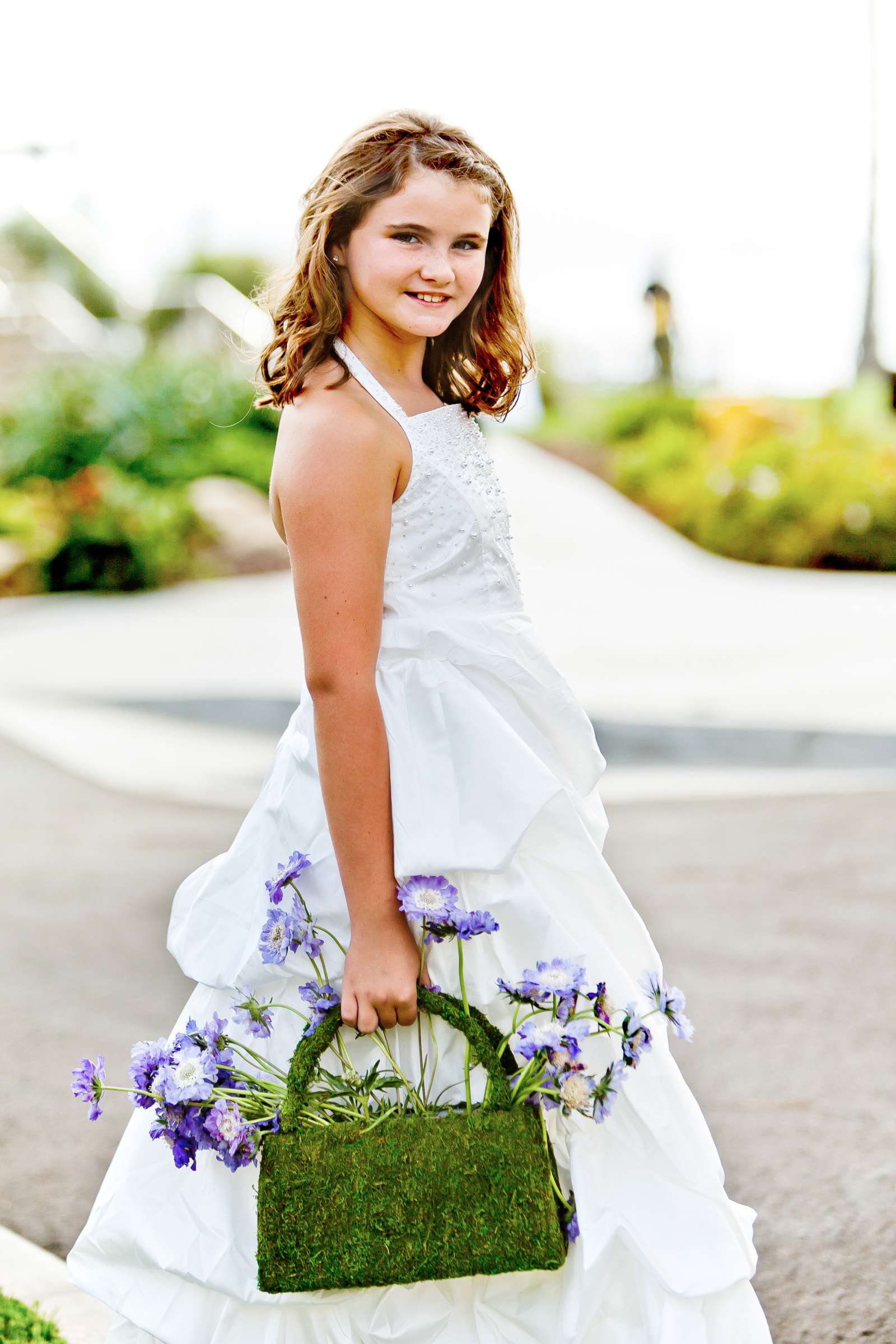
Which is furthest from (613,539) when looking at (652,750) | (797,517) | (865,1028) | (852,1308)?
(852,1308)

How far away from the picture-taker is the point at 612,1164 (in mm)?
1784

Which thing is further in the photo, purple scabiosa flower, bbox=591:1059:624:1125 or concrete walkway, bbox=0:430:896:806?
concrete walkway, bbox=0:430:896:806

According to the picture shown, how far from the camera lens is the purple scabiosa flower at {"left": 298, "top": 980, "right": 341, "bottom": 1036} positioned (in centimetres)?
176

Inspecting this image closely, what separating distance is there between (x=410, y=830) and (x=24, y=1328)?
1.22 m

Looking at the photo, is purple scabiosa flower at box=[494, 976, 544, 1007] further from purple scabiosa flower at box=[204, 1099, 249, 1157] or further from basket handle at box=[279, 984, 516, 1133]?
purple scabiosa flower at box=[204, 1099, 249, 1157]

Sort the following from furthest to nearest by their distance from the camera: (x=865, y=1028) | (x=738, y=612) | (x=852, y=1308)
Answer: (x=738, y=612)
(x=865, y=1028)
(x=852, y=1308)

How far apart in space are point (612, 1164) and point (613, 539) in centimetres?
1405

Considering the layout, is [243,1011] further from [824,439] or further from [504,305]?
[824,439]

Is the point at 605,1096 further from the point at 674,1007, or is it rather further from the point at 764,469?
the point at 764,469

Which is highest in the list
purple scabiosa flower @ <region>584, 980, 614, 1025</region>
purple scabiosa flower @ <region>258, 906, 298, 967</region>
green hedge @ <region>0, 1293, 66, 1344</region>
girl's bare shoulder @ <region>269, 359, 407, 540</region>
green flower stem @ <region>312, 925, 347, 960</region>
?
girl's bare shoulder @ <region>269, 359, 407, 540</region>

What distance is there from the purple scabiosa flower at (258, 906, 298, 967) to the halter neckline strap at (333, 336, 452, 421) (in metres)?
0.66

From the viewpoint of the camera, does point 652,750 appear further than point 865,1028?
Yes

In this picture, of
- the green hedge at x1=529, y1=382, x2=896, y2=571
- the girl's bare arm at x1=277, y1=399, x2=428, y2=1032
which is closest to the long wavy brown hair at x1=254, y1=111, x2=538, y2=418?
the girl's bare arm at x1=277, y1=399, x2=428, y2=1032

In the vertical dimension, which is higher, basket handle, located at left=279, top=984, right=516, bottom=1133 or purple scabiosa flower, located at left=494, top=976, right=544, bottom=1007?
purple scabiosa flower, located at left=494, top=976, right=544, bottom=1007
